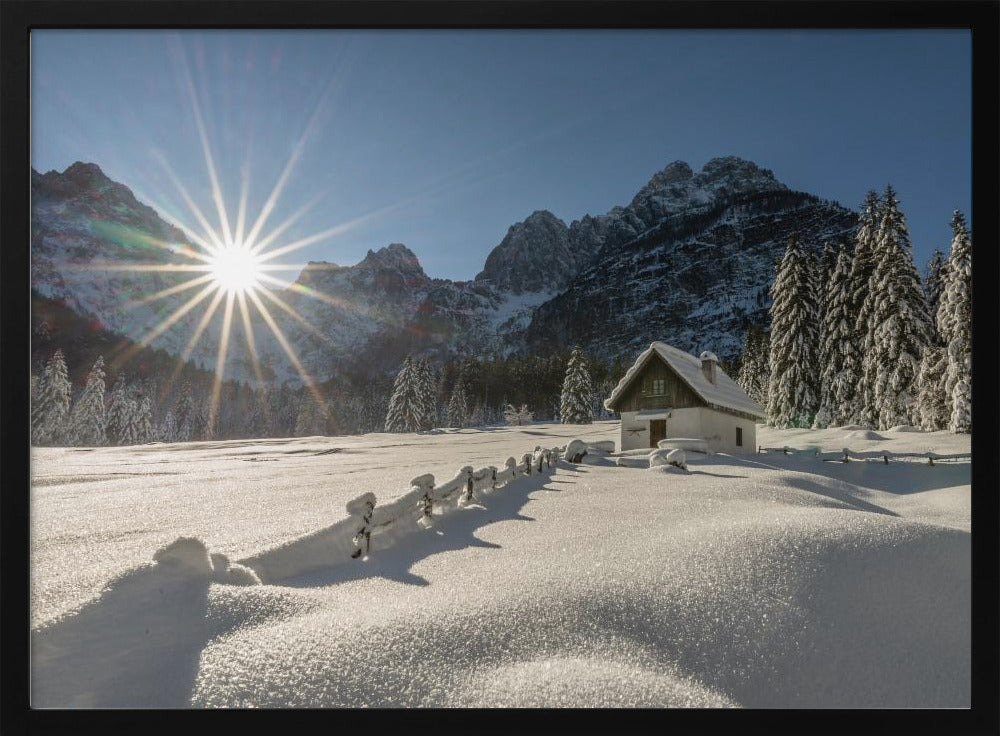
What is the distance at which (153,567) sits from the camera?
9.29 ft

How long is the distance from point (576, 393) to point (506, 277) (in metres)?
12.3

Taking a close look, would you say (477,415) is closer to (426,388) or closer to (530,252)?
Result: (426,388)

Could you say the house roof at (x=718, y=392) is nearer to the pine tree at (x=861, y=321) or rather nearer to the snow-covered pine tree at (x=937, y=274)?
the pine tree at (x=861, y=321)

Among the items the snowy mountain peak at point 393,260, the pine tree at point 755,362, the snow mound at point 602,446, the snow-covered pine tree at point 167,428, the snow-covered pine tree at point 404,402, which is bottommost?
the snow mound at point 602,446

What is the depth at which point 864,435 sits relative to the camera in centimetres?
925

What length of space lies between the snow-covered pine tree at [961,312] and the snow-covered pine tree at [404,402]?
581 centimetres

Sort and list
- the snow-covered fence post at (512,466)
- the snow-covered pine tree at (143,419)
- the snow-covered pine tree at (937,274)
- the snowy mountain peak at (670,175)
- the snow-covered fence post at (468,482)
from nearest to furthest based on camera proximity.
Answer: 1. the snow-covered pine tree at (937,274)
2. the snowy mountain peak at (670,175)
3. the snow-covered pine tree at (143,419)
4. the snow-covered fence post at (468,482)
5. the snow-covered fence post at (512,466)

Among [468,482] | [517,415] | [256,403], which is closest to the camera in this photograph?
[256,403]

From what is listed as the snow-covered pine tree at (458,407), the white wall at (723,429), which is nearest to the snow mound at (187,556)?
the snow-covered pine tree at (458,407)

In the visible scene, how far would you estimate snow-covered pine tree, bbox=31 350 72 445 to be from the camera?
9.43 ft

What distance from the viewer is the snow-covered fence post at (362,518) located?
456 centimetres

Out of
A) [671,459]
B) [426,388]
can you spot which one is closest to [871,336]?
[671,459]

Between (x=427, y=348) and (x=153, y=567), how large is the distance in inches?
176
